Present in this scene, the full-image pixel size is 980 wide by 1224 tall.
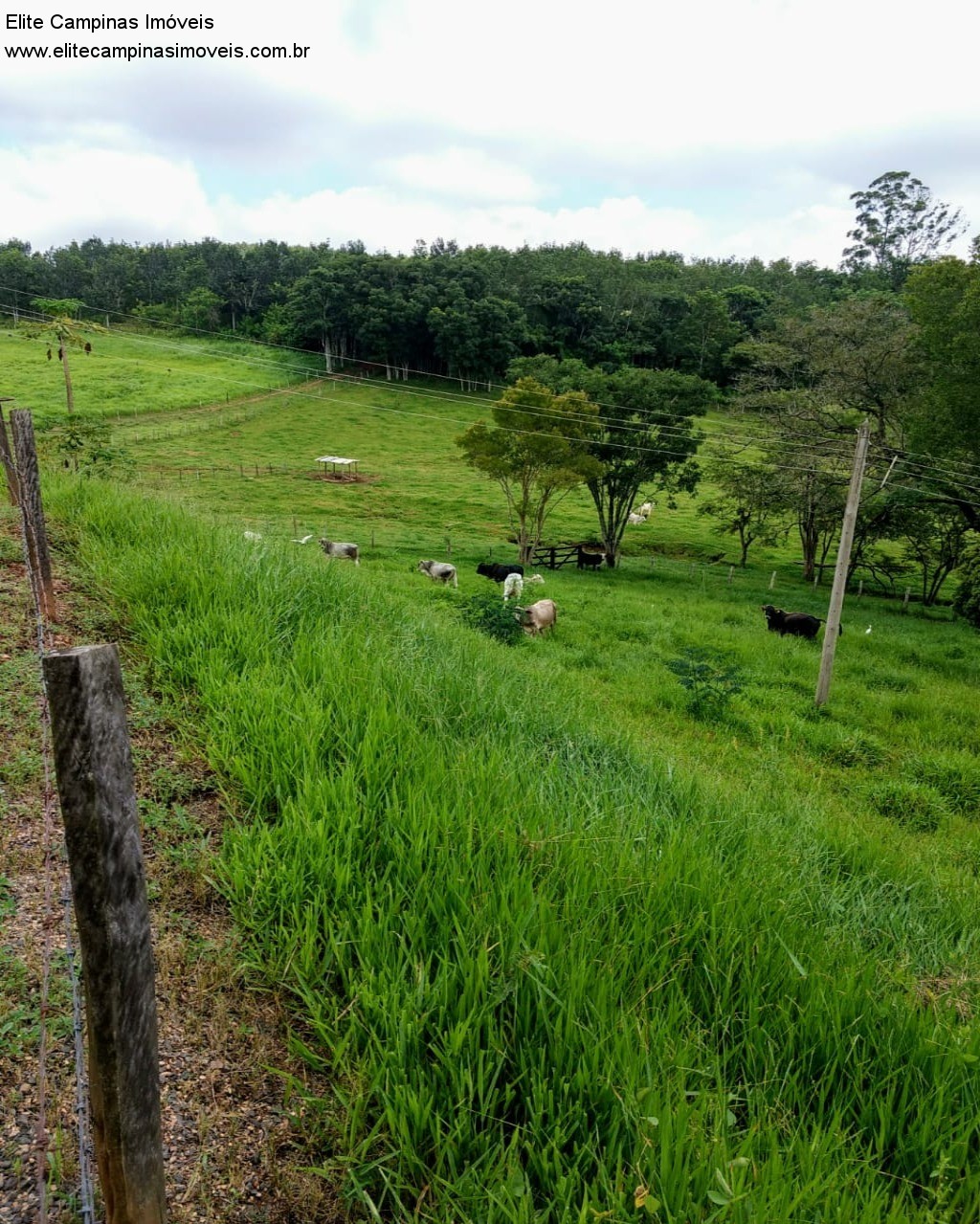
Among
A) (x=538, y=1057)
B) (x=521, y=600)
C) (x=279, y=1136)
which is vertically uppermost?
(x=538, y=1057)

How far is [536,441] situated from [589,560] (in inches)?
217

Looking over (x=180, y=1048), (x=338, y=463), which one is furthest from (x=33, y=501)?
(x=338, y=463)

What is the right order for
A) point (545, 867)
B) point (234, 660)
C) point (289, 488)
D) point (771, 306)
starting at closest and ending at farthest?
point (545, 867) → point (234, 660) → point (289, 488) → point (771, 306)

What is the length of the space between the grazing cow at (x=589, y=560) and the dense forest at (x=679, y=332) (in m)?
1.05

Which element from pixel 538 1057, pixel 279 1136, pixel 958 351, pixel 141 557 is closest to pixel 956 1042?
pixel 538 1057

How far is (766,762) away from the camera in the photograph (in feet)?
28.9

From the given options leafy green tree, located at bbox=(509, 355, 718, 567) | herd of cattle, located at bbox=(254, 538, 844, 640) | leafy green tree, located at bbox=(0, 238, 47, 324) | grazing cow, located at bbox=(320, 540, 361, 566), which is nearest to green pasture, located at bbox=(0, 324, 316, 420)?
leafy green tree, located at bbox=(0, 238, 47, 324)

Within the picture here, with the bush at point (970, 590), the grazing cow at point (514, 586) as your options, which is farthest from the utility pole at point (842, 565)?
the grazing cow at point (514, 586)

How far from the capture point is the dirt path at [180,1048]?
190cm

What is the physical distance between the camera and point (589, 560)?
2728 centimetres

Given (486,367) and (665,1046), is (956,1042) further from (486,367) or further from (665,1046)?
(486,367)

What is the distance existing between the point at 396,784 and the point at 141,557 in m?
3.75

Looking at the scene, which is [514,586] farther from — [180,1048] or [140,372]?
[140,372]

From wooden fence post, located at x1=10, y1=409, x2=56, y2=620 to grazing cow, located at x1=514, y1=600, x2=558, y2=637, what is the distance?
906cm
